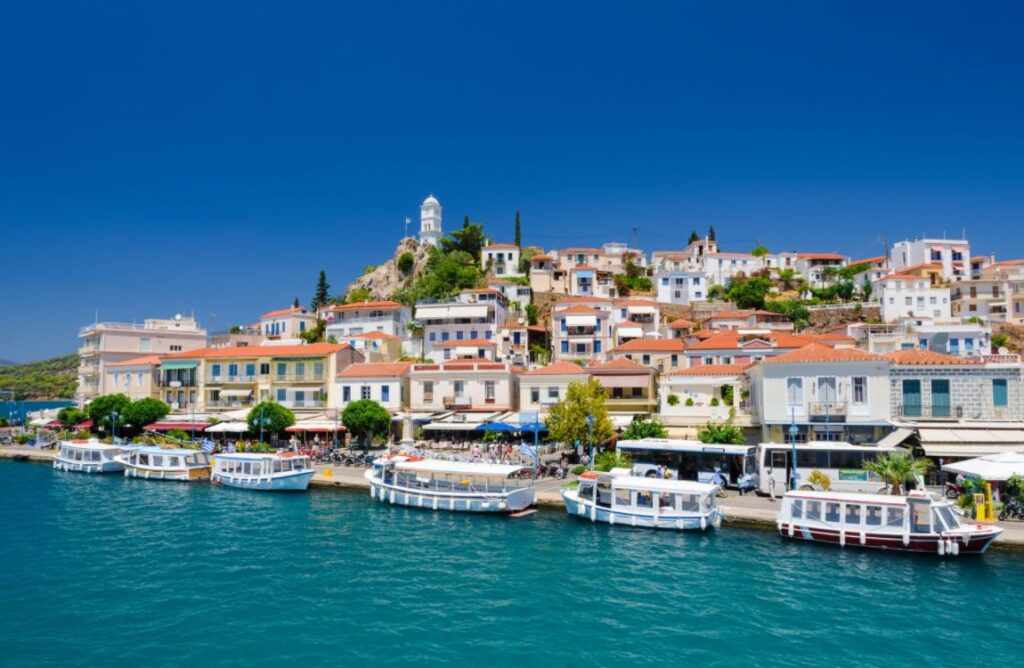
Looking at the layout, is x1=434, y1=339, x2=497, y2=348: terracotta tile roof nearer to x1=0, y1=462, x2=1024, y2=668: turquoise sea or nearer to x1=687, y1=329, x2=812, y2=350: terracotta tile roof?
x1=687, y1=329, x2=812, y2=350: terracotta tile roof

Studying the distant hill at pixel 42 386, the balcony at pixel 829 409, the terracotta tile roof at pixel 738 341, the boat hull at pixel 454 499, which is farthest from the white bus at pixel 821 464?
the distant hill at pixel 42 386

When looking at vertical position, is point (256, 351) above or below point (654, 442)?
above

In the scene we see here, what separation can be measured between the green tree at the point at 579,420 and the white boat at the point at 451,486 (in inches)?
142

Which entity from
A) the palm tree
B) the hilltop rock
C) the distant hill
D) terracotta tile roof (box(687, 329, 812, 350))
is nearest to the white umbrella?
the palm tree

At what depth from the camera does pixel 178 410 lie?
176ft

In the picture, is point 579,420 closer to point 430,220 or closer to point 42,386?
point 430,220

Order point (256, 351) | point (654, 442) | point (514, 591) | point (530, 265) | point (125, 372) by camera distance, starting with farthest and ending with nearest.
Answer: point (530, 265), point (125, 372), point (256, 351), point (654, 442), point (514, 591)

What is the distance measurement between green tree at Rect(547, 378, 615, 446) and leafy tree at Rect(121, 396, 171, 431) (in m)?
31.9

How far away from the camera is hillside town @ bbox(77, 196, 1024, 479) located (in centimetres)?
A: 3288

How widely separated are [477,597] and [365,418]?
23908 mm

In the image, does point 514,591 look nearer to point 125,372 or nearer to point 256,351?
point 256,351

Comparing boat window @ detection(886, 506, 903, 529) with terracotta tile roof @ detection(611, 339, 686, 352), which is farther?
terracotta tile roof @ detection(611, 339, 686, 352)

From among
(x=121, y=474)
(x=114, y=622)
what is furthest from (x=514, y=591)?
(x=121, y=474)

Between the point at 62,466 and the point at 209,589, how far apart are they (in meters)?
32.0
